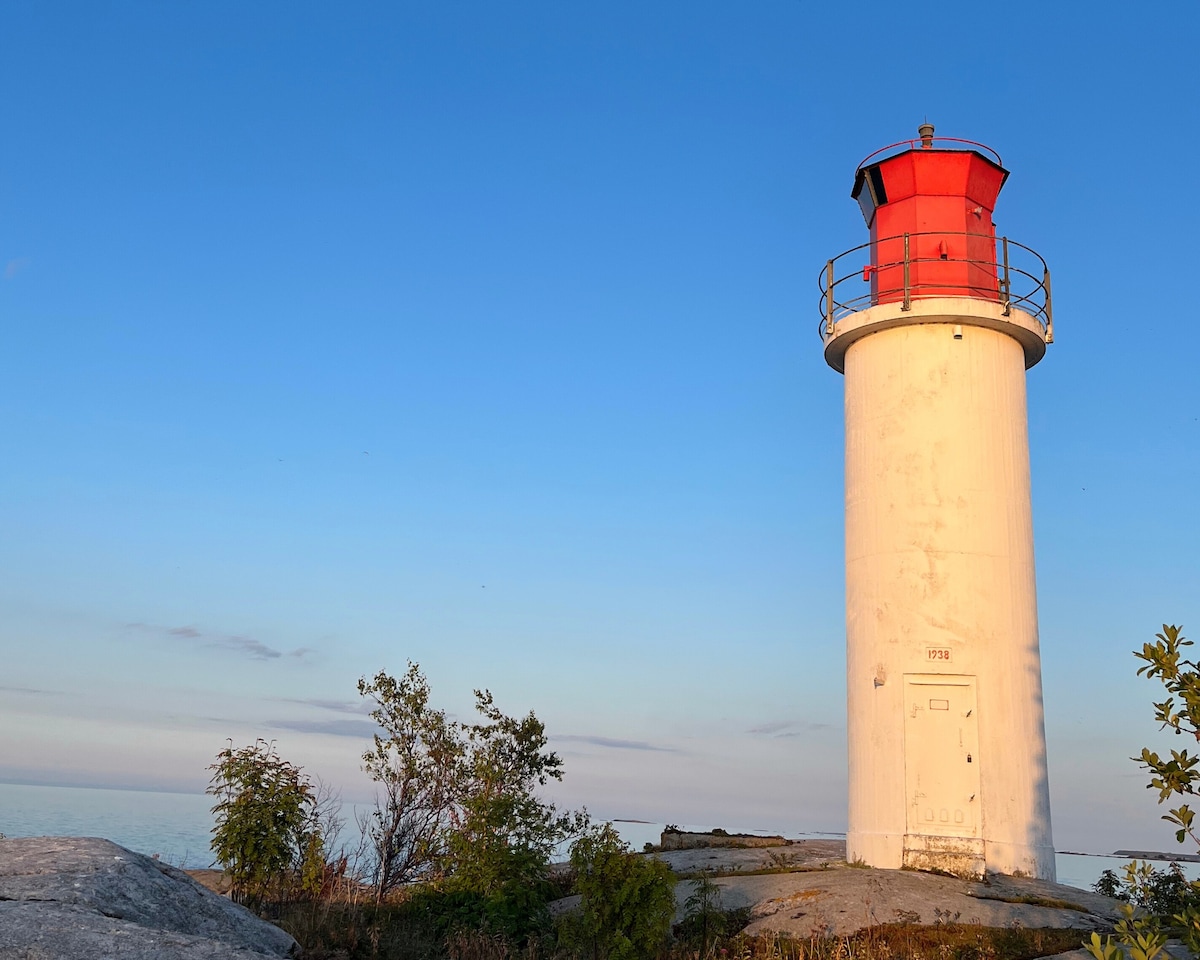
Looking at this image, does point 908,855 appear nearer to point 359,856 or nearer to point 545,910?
point 545,910

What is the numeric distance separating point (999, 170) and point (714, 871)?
44.5ft

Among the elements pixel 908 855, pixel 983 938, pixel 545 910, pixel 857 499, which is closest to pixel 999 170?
pixel 857 499

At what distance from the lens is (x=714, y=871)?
59.4 feet

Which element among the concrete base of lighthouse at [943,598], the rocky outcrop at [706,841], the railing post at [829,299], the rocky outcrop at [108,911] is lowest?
the rocky outcrop at [108,911]

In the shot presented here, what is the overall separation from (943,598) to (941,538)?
101cm

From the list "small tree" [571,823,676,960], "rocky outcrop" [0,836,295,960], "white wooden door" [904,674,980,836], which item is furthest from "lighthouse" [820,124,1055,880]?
"rocky outcrop" [0,836,295,960]

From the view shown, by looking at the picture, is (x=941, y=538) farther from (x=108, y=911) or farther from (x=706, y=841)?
(x=108, y=911)

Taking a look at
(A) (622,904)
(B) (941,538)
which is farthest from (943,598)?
(A) (622,904)

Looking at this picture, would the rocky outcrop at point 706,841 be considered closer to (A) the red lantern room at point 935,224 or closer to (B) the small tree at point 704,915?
(B) the small tree at point 704,915

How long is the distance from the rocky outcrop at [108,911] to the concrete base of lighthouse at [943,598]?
11.6 meters

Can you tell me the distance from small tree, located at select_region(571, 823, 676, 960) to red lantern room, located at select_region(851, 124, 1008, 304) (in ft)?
37.8

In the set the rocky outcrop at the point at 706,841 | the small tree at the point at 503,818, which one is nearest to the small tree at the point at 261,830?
the small tree at the point at 503,818

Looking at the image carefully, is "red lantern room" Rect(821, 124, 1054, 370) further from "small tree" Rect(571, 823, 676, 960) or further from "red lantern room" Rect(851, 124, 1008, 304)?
"small tree" Rect(571, 823, 676, 960)

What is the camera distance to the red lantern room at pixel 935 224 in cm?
2014
